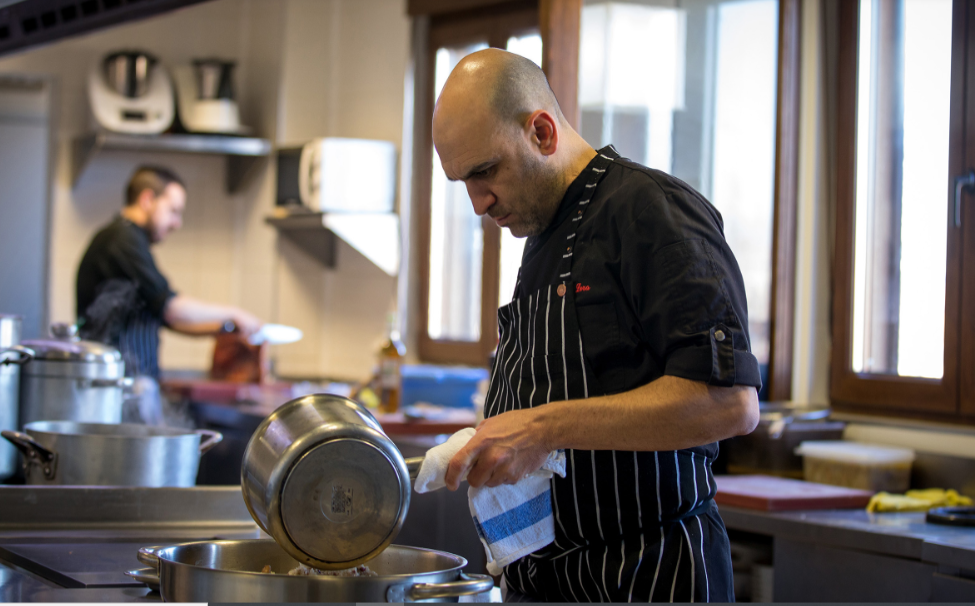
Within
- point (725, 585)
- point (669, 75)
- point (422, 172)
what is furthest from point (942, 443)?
point (422, 172)

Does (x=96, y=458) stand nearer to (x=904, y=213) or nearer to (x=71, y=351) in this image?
(x=71, y=351)

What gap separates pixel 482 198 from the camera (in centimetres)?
135

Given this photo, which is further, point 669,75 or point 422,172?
point 422,172

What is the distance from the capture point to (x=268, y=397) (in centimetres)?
381

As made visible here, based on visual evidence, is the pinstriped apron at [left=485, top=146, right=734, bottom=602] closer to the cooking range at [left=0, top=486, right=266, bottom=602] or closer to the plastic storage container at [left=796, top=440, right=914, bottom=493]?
the cooking range at [left=0, top=486, right=266, bottom=602]

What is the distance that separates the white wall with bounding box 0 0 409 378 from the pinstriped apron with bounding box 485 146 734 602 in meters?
3.27

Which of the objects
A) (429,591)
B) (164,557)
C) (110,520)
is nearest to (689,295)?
(429,591)

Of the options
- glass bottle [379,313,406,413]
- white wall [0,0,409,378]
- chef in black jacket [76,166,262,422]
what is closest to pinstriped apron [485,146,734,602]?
glass bottle [379,313,406,413]

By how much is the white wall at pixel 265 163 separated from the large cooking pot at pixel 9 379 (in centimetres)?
287

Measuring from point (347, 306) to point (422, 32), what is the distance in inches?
50.0

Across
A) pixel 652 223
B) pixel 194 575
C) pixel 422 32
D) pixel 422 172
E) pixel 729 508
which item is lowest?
pixel 729 508

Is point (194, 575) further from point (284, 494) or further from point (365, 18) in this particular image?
point (365, 18)

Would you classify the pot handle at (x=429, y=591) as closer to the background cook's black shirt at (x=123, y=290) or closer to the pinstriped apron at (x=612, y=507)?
the pinstriped apron at (x=612, y=507)

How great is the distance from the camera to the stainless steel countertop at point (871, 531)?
1.90m
